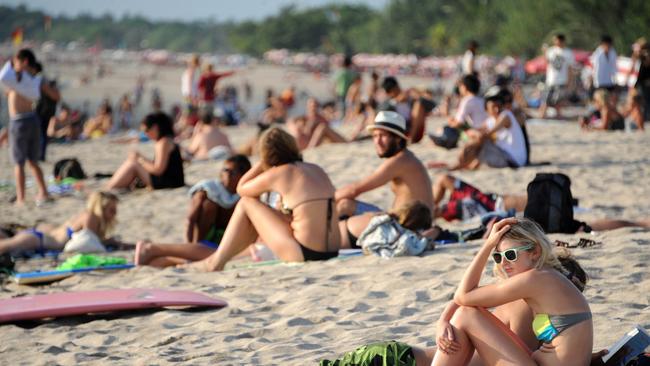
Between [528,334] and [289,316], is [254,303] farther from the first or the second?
[528,334]

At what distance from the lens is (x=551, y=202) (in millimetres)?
6426

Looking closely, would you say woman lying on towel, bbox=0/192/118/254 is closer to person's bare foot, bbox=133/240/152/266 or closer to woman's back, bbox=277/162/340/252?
person's bare foot, bbox=133/240/152/266

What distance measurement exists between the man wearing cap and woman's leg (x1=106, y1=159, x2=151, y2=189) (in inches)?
178

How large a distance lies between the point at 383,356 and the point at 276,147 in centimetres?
269

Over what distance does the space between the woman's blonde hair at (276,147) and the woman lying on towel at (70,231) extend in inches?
82.5

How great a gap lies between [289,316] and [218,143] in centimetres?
910

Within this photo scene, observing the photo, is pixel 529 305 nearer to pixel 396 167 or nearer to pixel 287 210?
pixel 287 210

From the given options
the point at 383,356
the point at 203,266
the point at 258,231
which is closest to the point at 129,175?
the point at 203,266

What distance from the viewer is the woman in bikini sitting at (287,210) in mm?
6148

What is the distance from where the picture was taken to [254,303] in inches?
215

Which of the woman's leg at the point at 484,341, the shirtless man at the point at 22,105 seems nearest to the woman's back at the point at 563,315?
the woman's leg at the point at 484,341

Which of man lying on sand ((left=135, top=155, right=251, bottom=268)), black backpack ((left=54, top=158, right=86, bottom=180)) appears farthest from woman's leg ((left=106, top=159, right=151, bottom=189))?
man lying on sand ((left=135, top=155, right=251, bottom=268))

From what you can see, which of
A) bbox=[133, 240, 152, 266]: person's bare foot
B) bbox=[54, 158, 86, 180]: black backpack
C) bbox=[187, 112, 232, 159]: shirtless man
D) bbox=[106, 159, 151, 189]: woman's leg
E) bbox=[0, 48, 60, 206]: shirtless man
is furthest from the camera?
bbox=[187, 112, 232, 159]: shirtless man

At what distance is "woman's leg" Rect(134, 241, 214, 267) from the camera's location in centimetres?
678
